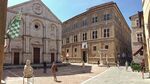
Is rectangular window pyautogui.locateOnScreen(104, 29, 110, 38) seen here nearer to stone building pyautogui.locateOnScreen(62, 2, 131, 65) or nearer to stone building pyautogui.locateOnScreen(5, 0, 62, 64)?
stone building pyautogui.locateOnScreen(62, 2, 131, 65)

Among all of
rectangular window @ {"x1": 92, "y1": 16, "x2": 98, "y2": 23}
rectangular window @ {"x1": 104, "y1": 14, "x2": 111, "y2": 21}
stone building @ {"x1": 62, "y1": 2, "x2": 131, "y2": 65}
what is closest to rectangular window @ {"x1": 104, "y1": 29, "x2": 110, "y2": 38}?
stone building @ {"x1": 62, "y1": 2, "x2": 131, "y2": 65}

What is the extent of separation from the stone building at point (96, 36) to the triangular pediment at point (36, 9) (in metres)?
10.9

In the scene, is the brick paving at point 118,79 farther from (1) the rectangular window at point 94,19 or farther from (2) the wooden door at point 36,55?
(1) the rectangular window at point 94,19

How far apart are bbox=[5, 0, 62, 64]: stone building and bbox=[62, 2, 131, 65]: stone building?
30.3ft

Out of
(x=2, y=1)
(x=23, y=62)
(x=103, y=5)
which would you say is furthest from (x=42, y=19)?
(x=2, y=1)

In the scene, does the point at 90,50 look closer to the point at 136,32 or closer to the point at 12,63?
the point at 136,32

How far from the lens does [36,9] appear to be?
3278 cm

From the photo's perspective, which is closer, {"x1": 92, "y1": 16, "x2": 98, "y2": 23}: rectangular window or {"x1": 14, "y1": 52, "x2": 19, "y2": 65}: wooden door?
{"x1": 14, "y1": 52, "x2": 19, "y2": 65}: wooden door

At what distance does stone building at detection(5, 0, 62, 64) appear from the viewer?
29.3 meters

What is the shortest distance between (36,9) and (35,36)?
4600 mm

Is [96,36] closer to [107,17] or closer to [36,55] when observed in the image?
[107,17]

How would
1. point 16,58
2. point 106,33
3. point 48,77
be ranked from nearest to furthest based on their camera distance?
point 48,77 < point 16,58 < point 106,33

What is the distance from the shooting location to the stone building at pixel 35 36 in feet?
96.2

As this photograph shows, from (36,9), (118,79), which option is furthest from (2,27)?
(36,9)
